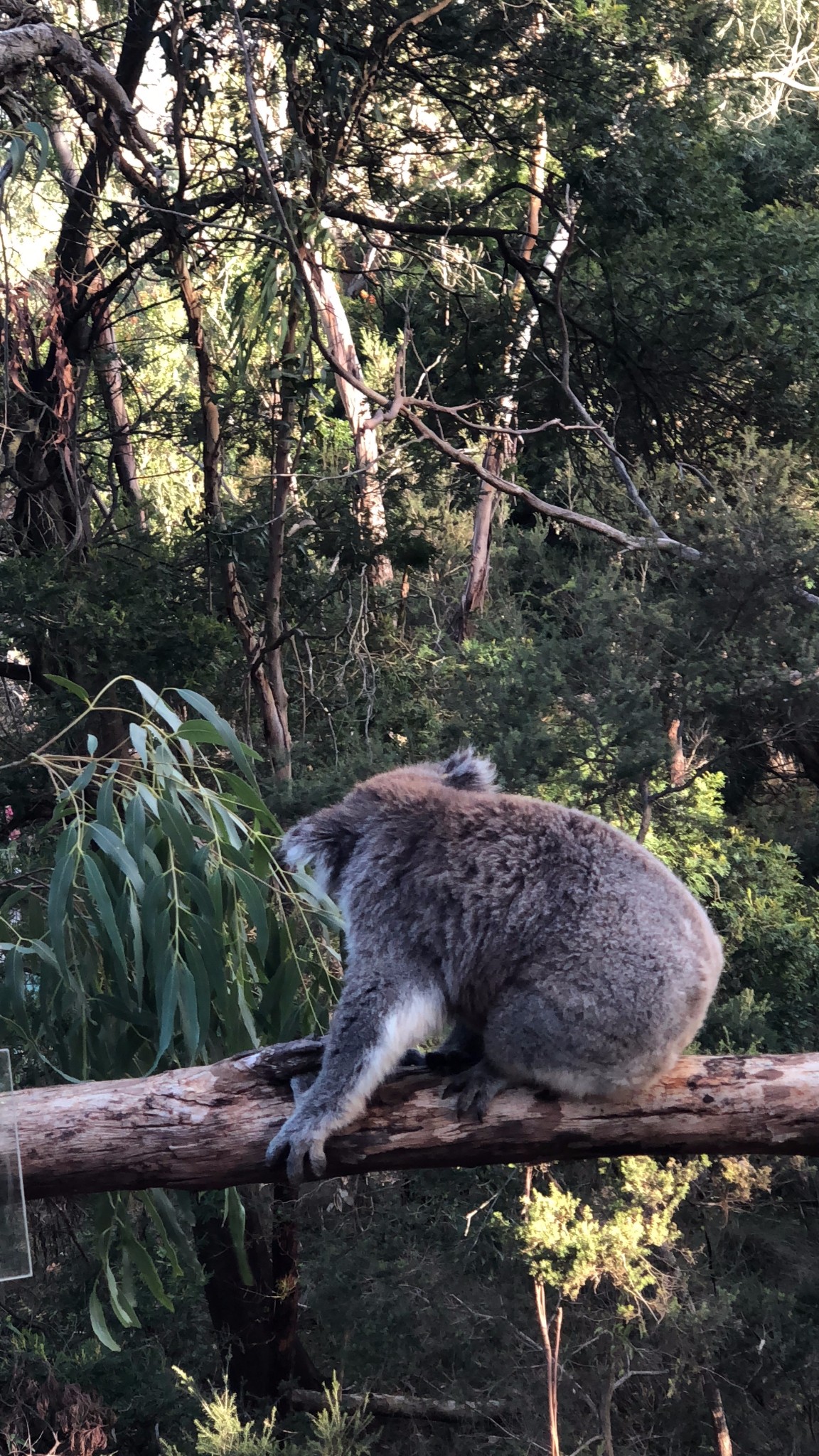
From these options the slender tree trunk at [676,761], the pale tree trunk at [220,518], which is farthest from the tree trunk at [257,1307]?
the slender tree trunk at [676,761]

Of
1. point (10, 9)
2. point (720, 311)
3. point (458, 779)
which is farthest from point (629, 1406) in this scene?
point (10, 9)

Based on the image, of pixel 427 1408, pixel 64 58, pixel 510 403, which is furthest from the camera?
pixel 510 403

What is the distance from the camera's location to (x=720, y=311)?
7012mm

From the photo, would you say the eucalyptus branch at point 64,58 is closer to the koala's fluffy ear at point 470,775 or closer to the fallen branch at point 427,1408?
the koala's fluffy ear at point 470,775

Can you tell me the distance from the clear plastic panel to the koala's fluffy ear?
3.97 feet

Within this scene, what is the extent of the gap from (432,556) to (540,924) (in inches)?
232

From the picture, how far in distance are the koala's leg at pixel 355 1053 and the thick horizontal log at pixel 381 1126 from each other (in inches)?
2.0

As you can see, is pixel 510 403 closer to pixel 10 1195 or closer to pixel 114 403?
pixel 114 403

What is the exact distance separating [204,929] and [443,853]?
0.65m

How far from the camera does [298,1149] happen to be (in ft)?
7.16

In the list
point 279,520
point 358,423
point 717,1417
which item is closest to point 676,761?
point 358,423

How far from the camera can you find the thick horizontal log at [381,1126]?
7.05 ft

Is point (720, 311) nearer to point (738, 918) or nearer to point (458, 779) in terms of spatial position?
point (738, 918)

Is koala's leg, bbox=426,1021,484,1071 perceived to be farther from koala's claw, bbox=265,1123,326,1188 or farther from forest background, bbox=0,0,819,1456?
forest background, bbox=0,0,819,1456
